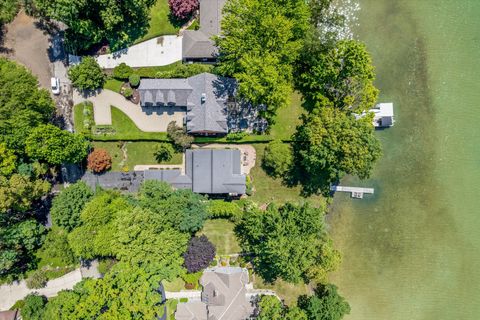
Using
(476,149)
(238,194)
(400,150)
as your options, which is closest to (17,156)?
(238,194)

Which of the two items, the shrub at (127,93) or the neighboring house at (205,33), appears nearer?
the neighboring house at (205,33)

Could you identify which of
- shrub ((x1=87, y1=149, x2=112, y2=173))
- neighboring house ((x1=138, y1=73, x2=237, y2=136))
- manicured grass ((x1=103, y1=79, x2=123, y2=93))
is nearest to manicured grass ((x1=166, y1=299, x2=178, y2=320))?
shrub ((x1=87, y1=149, x2=112, y2=173))

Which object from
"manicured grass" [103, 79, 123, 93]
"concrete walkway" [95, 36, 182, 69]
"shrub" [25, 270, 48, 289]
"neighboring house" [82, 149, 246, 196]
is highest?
"concrete walkway" [95, 36, 182, 69]

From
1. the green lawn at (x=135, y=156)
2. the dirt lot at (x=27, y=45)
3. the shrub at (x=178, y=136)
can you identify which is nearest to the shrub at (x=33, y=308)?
the green lawn at (x=135, y=156)

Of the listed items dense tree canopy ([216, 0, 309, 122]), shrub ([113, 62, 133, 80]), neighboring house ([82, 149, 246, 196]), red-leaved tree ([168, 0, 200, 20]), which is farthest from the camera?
shrub ([113, 62, 133, 80])

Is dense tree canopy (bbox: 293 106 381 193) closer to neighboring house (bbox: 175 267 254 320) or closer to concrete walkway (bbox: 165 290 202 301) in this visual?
neighboring house (bbox: 175 267 254 320)

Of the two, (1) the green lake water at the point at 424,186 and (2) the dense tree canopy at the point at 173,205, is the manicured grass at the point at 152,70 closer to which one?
(2) the dense tree canopy at the point at 173,205

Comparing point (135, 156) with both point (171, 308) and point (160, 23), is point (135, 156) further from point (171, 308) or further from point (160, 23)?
point (171, 308)
